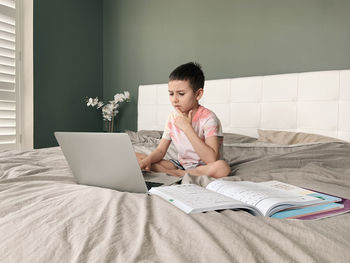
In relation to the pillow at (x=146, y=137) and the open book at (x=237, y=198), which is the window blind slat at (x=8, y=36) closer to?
the pillow at (x=146, y=137)

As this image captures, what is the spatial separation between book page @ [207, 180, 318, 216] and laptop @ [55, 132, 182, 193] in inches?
9.7

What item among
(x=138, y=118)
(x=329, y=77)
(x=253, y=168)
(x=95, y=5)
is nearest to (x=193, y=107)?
(x=253, y=168)

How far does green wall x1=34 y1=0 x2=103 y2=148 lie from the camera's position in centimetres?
333

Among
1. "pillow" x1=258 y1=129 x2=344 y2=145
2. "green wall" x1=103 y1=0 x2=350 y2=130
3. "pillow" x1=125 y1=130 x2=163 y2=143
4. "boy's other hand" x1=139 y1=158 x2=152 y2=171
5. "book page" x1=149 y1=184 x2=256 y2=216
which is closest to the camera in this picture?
"book page" x1=149 y1=184 x2=256 y2=216

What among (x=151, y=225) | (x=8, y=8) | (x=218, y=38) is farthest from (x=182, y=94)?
(x=8, y=8)

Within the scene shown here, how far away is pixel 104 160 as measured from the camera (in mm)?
1024

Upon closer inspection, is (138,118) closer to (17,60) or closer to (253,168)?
(17,60)

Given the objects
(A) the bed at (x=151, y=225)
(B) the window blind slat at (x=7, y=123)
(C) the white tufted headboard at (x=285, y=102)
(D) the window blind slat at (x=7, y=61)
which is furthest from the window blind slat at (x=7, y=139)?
(A) the bed at (x=151, y=225)

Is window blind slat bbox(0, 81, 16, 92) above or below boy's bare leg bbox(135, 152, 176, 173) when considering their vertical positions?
above

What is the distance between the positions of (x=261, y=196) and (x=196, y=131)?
878 mm

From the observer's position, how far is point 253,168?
5.09 ft

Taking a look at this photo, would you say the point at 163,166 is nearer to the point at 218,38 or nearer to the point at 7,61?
the point at 218,38

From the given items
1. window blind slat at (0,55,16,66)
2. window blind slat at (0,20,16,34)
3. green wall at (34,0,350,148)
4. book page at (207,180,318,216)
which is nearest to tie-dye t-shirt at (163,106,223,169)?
book page at (207,180,318,216)

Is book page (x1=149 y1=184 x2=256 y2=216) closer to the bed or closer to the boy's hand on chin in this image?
the bed
